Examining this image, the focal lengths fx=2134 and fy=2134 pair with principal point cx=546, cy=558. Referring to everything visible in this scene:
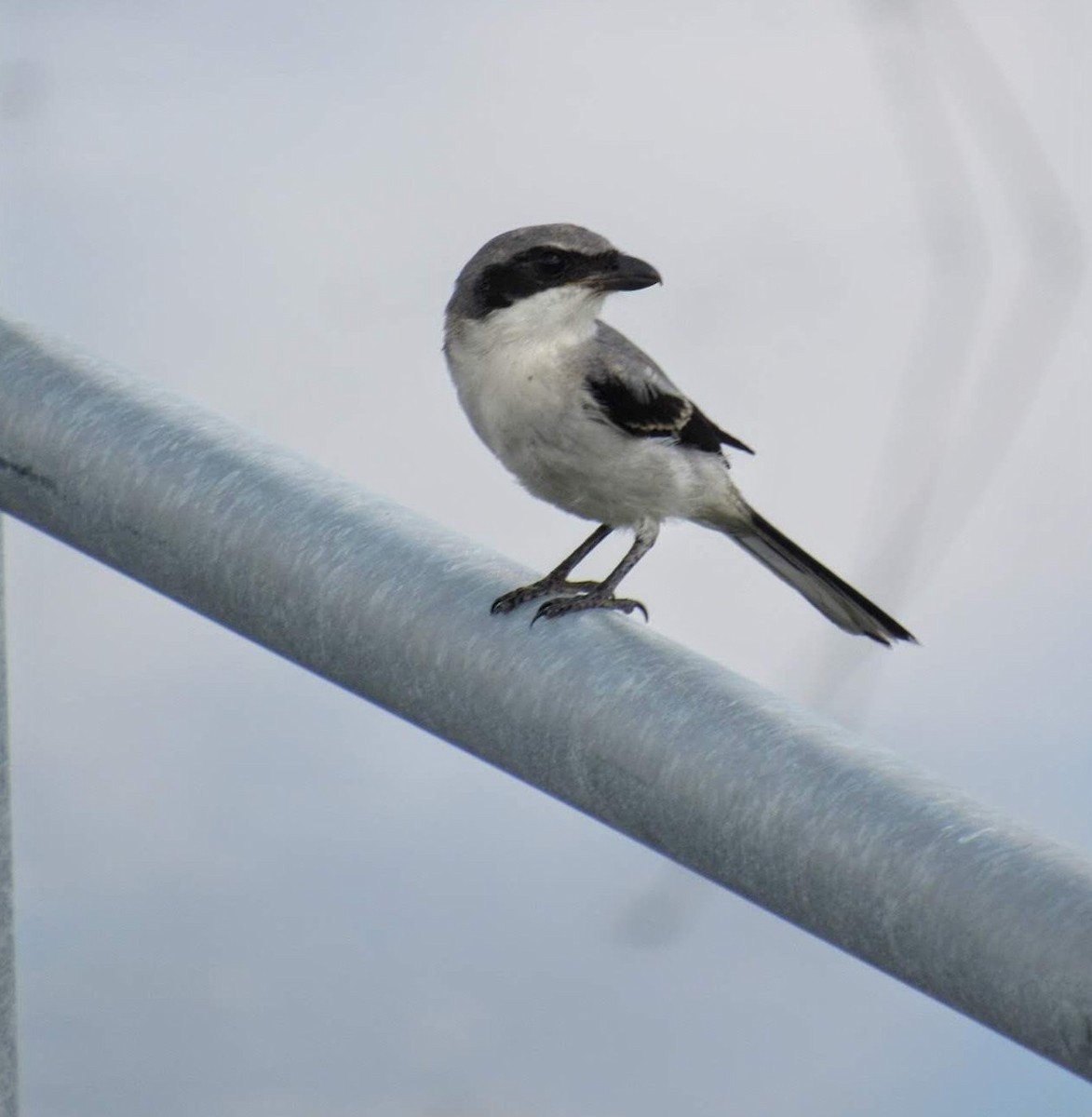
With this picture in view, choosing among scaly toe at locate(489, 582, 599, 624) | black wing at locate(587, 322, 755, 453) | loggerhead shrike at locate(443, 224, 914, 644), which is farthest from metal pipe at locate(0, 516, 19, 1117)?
black wing at locate(587, 322, 755, 453)

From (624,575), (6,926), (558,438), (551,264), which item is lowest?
(6,926)

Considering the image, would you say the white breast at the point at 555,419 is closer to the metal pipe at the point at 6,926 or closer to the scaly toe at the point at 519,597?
the scaly toe at the point at 519,597

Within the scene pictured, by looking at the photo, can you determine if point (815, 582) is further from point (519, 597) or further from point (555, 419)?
point (519, 597)

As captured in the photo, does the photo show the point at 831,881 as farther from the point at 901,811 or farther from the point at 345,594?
the point at 345,594

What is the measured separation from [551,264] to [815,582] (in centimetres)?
52

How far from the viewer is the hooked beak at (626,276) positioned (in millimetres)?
2543

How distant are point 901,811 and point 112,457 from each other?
2.12ft

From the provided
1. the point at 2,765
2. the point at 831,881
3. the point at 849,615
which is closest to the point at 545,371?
the point at 849,615

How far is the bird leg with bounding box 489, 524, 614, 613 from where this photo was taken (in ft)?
4.75

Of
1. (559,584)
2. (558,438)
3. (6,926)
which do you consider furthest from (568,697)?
(558,438)

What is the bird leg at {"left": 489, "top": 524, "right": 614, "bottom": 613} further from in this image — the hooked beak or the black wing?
the hooked beak

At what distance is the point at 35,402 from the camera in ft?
5.13

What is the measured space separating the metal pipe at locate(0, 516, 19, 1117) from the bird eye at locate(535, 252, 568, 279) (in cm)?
101

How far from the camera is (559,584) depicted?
212 cm
